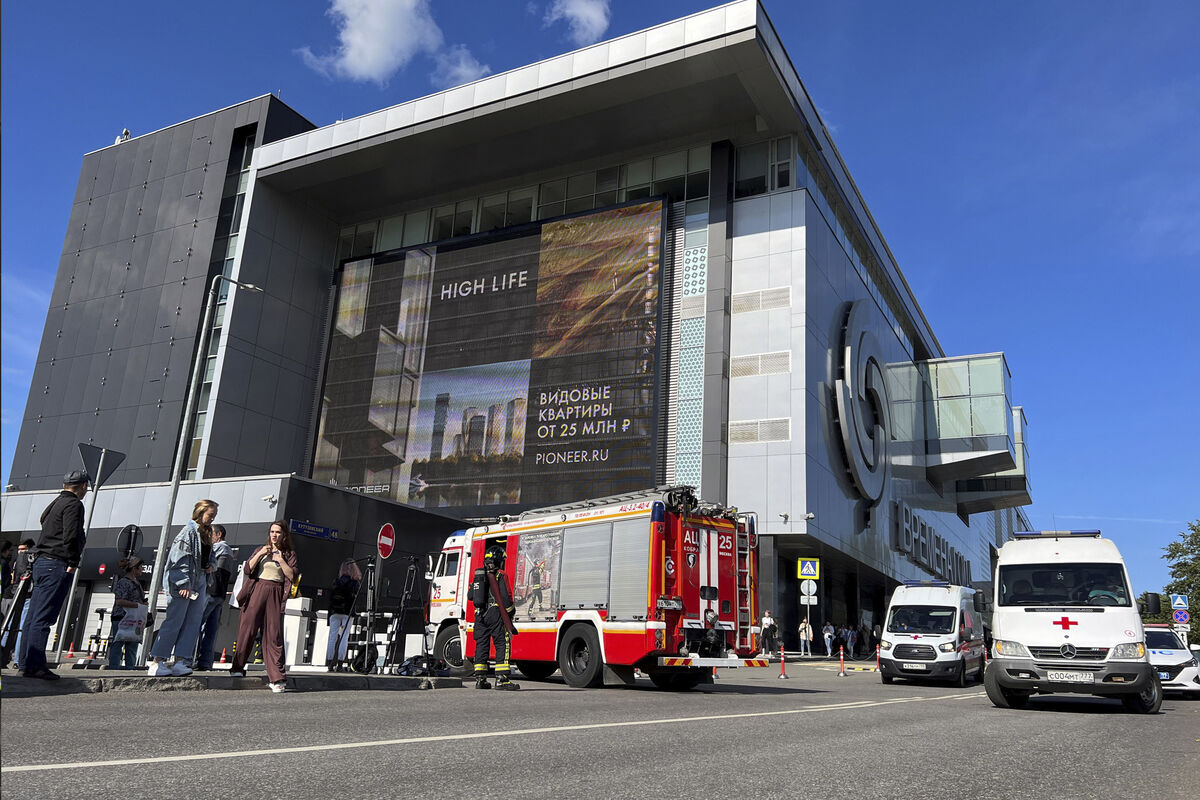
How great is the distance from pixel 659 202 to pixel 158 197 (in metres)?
27.5

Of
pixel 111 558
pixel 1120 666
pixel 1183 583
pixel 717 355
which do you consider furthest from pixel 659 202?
pixel 1183 583

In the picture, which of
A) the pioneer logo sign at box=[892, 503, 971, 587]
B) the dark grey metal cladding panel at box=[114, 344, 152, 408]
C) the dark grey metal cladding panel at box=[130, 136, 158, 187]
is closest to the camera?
the dark grey metal cladding panel at box=[114, 344, 152, 408]

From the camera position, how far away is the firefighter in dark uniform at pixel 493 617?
500 inches

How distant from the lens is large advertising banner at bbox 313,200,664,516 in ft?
128

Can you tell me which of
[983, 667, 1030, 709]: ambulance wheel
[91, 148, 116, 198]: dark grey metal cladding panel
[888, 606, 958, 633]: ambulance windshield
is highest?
[91, 148, 116, 198]: dark grey metal cladding panel

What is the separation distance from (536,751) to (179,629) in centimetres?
592

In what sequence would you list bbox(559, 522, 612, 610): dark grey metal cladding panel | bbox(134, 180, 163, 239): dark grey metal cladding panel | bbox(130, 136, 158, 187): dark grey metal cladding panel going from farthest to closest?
bbox(130, 136, 158, 187): dark grey metal cladding panel → bbox(134, 180, 163, 239): dark grey metal cladding panel → bbox(559, 522, 612, 610): dark grey metal cladding panel

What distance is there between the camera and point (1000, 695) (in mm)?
12727

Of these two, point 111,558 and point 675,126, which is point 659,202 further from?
point 111,558

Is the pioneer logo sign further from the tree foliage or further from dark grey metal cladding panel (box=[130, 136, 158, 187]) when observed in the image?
dark grey metal cladding panel (box=[130, 136, 158, 187])

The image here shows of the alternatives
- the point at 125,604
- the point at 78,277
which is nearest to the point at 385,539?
the point at 125,604

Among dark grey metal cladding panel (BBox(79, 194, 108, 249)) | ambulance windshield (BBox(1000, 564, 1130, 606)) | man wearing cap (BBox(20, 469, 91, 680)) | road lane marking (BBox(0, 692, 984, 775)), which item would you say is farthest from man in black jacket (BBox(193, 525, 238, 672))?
dark grey metal cladding panel (BBox(79, 194, 108, 249))

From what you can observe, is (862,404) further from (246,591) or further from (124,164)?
(124,164)

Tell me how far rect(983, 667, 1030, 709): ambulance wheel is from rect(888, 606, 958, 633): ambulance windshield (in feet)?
27.9
